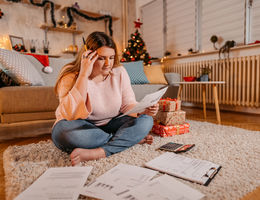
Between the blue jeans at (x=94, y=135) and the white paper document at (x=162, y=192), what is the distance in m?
0.38

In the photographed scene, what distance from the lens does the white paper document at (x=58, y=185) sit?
0.60m

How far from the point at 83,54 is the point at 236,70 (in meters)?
2.41

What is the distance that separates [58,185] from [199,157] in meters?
0.71

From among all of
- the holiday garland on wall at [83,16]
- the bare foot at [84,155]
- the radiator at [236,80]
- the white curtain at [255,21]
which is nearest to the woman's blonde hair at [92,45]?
the bare foot at [84,155]

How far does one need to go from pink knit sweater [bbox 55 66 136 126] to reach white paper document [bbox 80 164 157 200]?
33 cm

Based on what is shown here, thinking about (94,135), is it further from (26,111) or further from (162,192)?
(26,111)

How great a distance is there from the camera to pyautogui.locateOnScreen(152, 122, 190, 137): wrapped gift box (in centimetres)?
143

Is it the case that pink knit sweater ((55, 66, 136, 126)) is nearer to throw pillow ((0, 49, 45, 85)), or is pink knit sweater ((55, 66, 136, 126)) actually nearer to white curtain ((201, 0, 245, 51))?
throw pillow ((0, 49, 45, 85))

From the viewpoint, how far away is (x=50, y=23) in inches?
144

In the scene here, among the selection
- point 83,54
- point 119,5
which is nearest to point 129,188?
point 83,54

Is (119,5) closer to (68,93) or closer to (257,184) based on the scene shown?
(68,93)

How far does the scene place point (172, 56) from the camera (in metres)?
3.74

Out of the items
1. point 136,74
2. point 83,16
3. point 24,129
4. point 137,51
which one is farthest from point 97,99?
point 83,16

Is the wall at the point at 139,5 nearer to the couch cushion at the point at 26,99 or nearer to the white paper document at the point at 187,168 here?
the couch cushion at the point at 26,99
